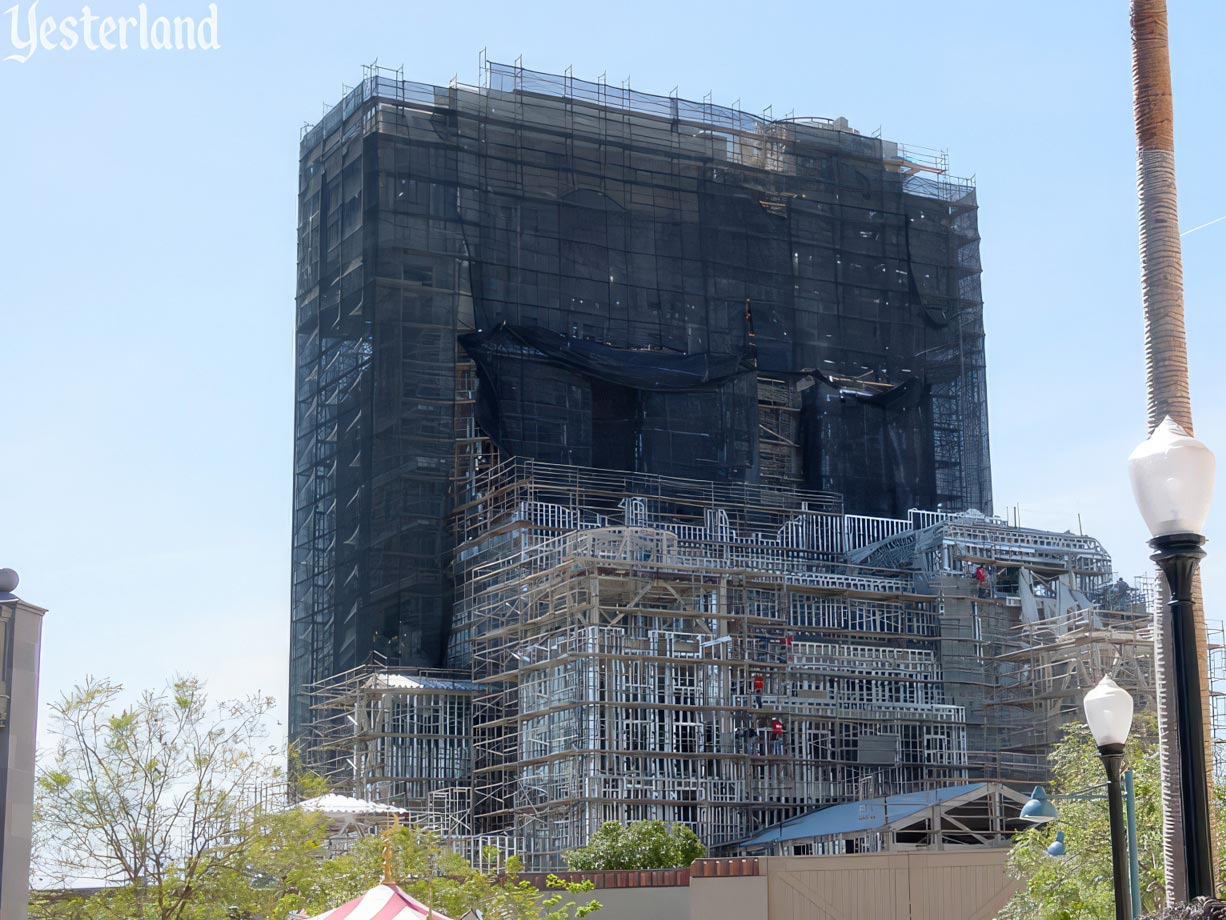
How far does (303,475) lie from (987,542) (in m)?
29.2

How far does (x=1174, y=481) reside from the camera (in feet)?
35.6

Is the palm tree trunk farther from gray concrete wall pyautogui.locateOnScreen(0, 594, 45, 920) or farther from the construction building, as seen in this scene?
the construction building

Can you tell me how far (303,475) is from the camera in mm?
78438

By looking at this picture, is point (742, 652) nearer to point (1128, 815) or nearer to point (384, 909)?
point (384, 909)

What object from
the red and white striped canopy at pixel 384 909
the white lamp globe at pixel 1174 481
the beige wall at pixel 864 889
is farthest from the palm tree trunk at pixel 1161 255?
the beige wall at pixel 864 889

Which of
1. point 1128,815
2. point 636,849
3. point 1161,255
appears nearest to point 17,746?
point 1128,815

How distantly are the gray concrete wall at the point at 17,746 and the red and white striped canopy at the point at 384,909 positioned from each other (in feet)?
17.4

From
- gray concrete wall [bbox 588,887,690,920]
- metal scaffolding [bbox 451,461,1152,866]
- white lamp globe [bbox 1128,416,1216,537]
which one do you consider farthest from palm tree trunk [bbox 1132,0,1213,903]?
metal scaffolding [bbox 451,461,1152,866]

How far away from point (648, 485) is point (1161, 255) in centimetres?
6115

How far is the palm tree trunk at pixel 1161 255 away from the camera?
1748cm

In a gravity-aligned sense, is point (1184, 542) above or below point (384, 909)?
above

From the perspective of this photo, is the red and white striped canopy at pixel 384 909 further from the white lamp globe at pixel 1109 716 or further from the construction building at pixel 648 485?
the construction building at pixel 648 485

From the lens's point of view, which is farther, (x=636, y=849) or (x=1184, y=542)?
(x=636, y=849)

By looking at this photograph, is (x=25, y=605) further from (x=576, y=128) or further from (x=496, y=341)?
(x=576, y=128)
